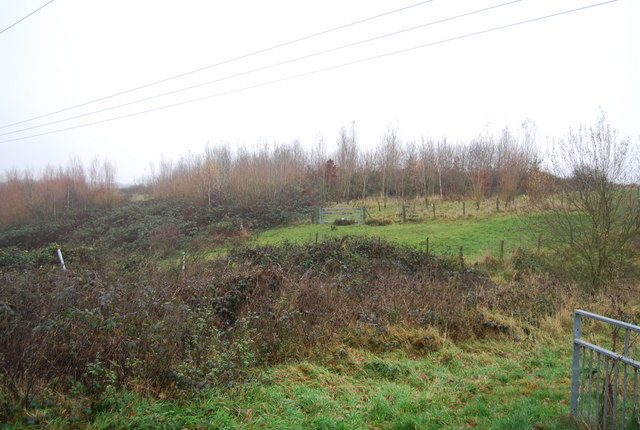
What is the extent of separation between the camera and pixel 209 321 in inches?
254

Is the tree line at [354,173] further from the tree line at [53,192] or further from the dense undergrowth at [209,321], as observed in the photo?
the dense undergrowth at [209,321]

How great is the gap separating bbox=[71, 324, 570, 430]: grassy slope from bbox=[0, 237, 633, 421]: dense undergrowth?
0.28 m

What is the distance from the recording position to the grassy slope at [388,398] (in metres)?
3.78

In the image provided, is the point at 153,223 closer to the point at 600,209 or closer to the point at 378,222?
the point at 378,222

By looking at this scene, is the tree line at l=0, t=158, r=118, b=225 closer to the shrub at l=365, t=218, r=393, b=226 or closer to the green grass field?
the shrub at l=365, t=218, r=393, b=226

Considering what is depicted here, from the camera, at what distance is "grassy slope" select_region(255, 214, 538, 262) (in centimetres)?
1806

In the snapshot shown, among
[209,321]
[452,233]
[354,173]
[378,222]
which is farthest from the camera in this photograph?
[354,173]

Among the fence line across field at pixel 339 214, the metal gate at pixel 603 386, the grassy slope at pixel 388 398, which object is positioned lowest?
the grassy slope at pixel 388 398

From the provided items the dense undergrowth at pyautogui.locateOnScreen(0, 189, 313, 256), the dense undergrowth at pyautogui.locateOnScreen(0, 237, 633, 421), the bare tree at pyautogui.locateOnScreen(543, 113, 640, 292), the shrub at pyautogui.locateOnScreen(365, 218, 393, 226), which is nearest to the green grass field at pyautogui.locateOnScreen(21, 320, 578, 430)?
the dense undergrowth at pyautogui.locateOnScreen(0, 237, 633, 421)

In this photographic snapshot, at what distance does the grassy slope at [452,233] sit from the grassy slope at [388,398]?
435 inches

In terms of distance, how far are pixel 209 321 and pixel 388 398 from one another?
3.22 metres

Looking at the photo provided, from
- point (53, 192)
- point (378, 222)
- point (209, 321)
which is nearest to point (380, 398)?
point (209, 321)

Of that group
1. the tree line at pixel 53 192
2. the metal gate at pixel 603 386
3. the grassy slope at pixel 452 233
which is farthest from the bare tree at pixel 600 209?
the tree line at pixel 53 192

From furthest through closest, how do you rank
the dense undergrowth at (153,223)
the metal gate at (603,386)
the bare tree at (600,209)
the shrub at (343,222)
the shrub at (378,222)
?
the shrub at (343,222), the dense undergrowth at (153,223), the shrub at (378,222), the bare tree at (600,209), the metal gate at (603,386)
